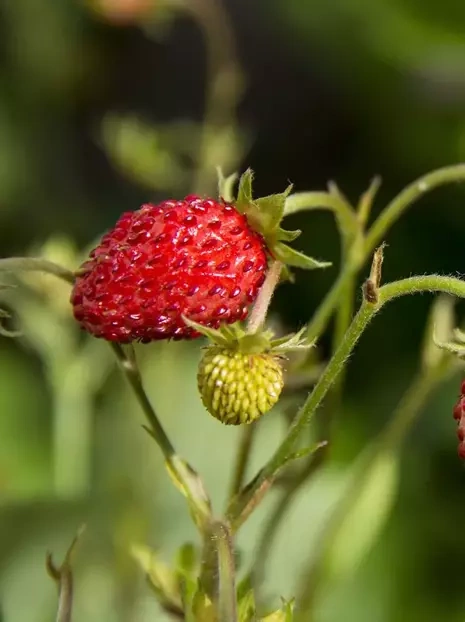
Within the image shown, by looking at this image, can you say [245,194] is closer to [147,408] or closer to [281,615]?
[147,408]

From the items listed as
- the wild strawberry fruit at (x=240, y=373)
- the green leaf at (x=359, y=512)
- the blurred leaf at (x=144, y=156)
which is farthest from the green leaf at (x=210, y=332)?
the blurred leaf at (x=144, y=156)

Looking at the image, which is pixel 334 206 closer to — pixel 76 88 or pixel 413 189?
pixel 413 189

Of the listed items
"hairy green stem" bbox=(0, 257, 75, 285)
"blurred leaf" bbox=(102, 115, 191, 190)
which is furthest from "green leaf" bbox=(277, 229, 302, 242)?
"blurred leaf" bbox=(102, 115, 191, 190)

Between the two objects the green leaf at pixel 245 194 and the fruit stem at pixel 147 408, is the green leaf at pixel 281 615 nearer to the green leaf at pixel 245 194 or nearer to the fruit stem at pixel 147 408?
the fruit stem at pixel 147 408

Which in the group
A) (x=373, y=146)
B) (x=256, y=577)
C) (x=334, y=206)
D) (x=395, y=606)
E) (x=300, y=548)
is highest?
(x=334, y=206)

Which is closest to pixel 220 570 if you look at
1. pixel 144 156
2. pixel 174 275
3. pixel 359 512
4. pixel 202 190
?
pixel 174 275

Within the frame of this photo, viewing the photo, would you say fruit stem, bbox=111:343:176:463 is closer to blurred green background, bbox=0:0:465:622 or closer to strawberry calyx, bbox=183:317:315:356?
strawberry calyx, bbox=183:317:315:356

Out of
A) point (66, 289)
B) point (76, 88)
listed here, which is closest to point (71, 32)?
point (76, 88)
